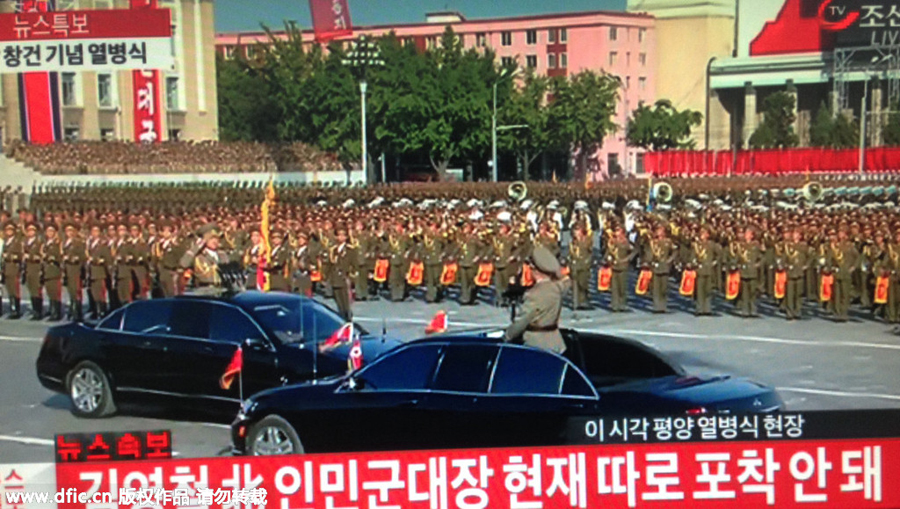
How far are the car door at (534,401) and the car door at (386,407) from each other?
0.35 m

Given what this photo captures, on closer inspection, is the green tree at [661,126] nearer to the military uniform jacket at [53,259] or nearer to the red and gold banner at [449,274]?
the military uniform jacket at [53,259]

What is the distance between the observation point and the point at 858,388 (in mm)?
7102

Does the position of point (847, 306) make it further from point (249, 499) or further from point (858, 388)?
Answer: point (249, 499)

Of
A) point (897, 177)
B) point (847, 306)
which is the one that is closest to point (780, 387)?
point (847, 306)

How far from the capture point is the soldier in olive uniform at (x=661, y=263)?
11.9 meters

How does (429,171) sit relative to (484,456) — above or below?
above

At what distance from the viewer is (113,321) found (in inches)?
296

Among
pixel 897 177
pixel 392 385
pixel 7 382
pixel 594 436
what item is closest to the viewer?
pixel 594 436

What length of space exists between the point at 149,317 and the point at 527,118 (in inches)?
105

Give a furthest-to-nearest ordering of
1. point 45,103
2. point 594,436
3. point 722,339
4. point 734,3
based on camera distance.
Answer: point 722,339 → point 45,103 → point 734,3 → point 594,436

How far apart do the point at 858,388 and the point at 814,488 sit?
4.61ft

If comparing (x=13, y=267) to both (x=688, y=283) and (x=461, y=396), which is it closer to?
(x=461, y=396)

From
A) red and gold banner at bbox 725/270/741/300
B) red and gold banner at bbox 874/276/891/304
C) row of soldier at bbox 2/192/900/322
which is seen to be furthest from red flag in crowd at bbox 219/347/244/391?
red and gold banner at bbox 874/276/891/304

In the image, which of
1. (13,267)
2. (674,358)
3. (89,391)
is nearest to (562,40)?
(674,358)
